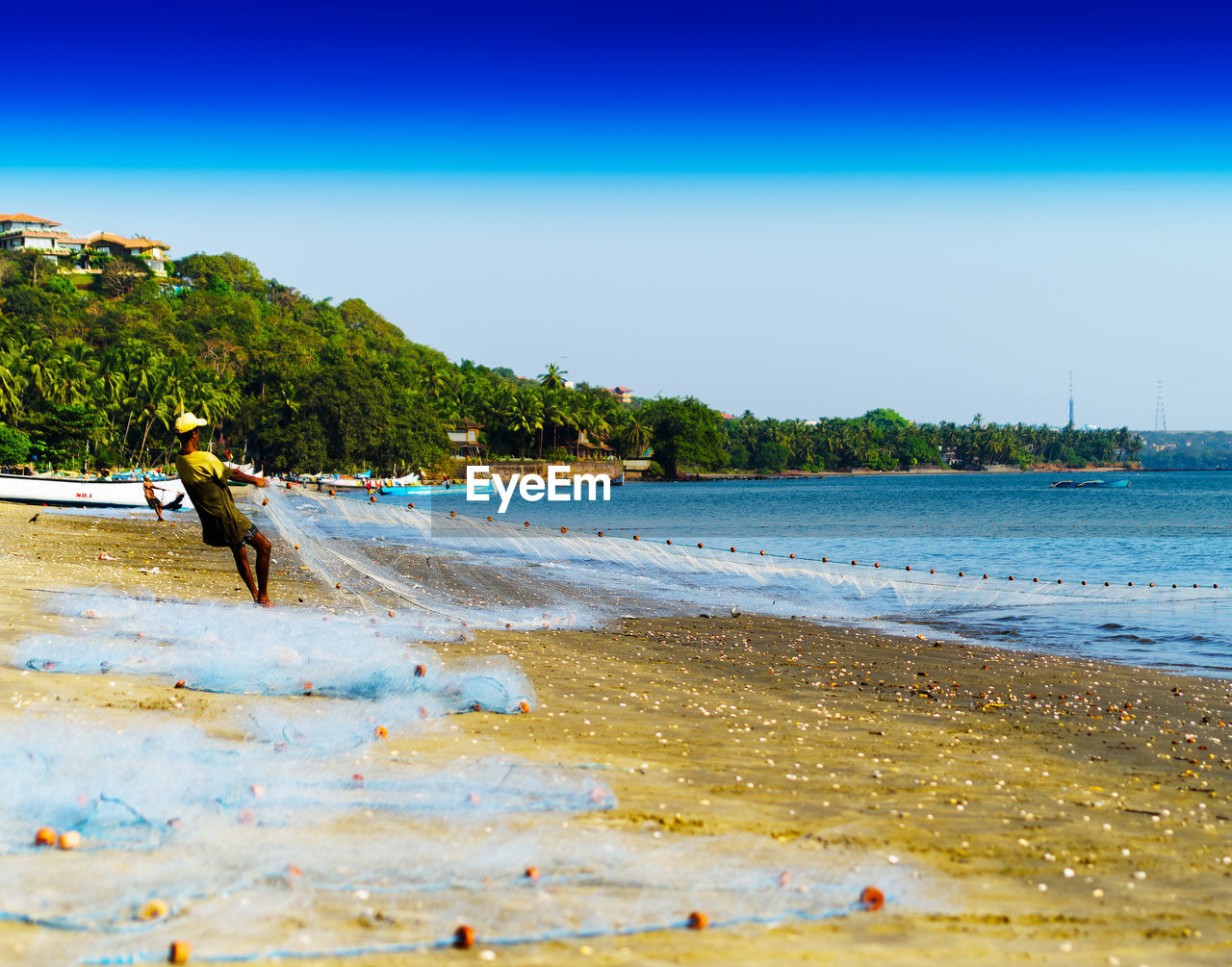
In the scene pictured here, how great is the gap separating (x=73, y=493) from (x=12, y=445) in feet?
111

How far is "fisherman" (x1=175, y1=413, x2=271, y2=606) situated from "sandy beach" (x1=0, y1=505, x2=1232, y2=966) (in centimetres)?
186

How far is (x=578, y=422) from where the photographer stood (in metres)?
127

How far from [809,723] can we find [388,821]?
13.8 ft

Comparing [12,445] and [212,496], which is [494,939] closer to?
[212,496]

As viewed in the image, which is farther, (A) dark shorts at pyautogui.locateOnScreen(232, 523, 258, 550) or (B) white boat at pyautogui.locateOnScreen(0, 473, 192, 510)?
(B) white boat at pyautogui.locateOnScreen(0, 473, 192, 510)

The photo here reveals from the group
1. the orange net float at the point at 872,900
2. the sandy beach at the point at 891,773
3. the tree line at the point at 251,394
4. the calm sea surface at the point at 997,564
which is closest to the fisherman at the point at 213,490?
the sandy beach at the point at 891,773

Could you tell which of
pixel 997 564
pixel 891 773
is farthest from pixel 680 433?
pixel 891 773

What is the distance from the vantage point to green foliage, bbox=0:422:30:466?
61125mm

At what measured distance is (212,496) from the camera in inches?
390

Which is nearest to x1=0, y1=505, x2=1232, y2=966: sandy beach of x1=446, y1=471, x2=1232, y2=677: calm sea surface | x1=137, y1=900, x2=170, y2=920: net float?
x1=137, y1=900, x2=170, y2=920: net float

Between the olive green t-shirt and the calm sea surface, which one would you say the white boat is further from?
the olive green t-shirt

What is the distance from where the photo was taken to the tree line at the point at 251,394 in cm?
7288

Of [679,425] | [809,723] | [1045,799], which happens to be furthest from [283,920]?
[679,425]

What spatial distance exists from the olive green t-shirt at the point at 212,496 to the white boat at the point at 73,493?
81.1ft
